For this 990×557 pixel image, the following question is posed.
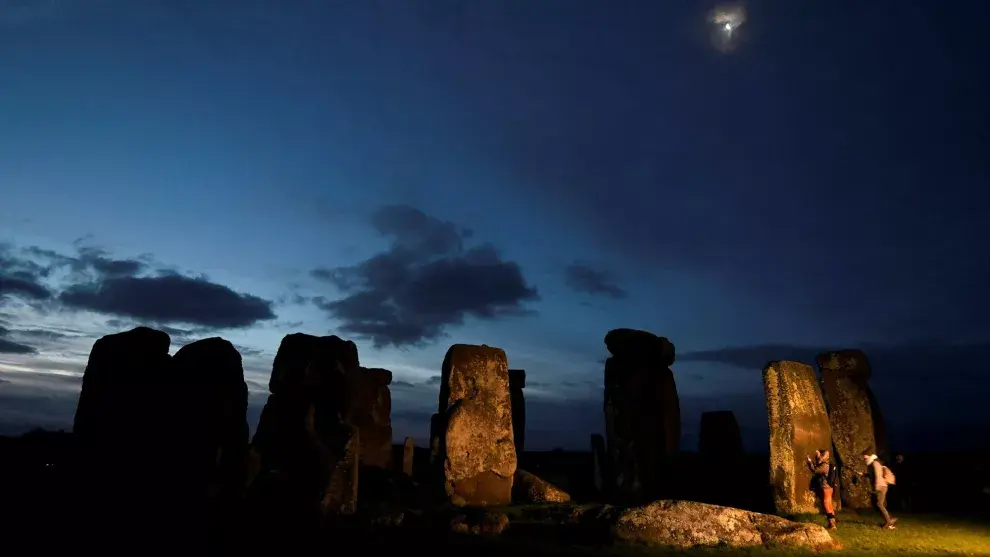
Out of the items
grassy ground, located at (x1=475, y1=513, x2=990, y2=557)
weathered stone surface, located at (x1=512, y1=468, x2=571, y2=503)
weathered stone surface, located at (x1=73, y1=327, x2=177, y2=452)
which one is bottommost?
grassy ground, located at (x1=475, y1=513, x2=990, y2=557)

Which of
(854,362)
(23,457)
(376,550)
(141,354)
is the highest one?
(854,362)

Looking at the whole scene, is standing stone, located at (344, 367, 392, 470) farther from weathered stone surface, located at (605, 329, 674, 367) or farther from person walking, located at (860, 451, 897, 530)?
person walking, located at (860, 451, 897, 530)

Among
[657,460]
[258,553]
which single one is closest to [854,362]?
[657,460]

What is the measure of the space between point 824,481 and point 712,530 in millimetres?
3608

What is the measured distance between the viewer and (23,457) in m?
9.83

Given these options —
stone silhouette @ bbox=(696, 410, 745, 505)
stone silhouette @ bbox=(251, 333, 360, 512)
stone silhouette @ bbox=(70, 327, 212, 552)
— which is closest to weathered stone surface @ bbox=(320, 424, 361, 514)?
stone silhouette @ bbox=(251, 333, 360, 512)

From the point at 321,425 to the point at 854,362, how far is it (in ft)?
39.9

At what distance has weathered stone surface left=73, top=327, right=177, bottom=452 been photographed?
20.0 ft

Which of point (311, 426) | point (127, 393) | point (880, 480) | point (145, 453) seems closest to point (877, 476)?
point (880, 480)

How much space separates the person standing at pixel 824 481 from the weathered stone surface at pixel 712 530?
7.60ft

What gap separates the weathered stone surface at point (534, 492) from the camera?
54.0 ft

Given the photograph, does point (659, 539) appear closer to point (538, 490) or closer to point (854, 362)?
point (538, 490)

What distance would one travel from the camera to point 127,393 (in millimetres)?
6199

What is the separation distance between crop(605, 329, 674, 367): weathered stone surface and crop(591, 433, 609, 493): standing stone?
10.9 ft
